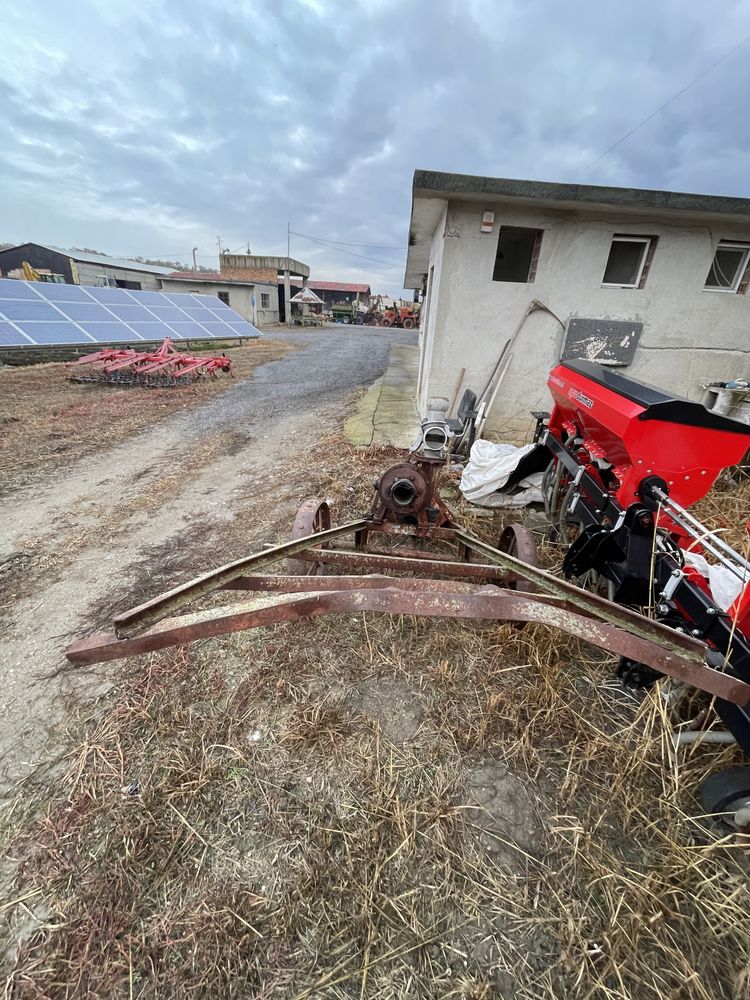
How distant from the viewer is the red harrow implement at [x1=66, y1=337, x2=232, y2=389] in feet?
35.0

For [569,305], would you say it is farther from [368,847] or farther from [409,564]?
[368,847]

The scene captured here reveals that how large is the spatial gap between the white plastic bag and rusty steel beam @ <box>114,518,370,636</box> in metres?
2.75

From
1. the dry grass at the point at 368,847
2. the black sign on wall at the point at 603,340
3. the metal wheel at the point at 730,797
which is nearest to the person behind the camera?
the dry grass at the point at 368,847

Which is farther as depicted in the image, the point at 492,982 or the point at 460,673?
the point at 460,673

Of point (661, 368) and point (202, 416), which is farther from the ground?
point (661, 368)

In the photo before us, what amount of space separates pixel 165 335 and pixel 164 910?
16.7m

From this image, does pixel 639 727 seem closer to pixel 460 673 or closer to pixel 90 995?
pixel 460 673

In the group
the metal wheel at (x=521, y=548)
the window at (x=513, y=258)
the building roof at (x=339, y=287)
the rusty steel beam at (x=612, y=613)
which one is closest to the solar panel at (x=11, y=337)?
the window at (x=513, y=258)

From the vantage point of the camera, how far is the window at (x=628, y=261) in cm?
611

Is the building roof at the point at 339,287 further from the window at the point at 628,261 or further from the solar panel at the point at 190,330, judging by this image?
the window at the point at 628,261

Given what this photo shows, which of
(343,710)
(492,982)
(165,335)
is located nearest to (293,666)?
(343,710)

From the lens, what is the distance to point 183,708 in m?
2.25

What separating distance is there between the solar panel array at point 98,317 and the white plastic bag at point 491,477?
12.8 m

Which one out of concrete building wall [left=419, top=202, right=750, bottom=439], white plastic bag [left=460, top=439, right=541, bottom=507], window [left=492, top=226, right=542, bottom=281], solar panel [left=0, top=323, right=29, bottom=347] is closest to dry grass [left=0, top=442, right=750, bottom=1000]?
white plastic bag [left=460, top=439, right=541, bottom=507]
